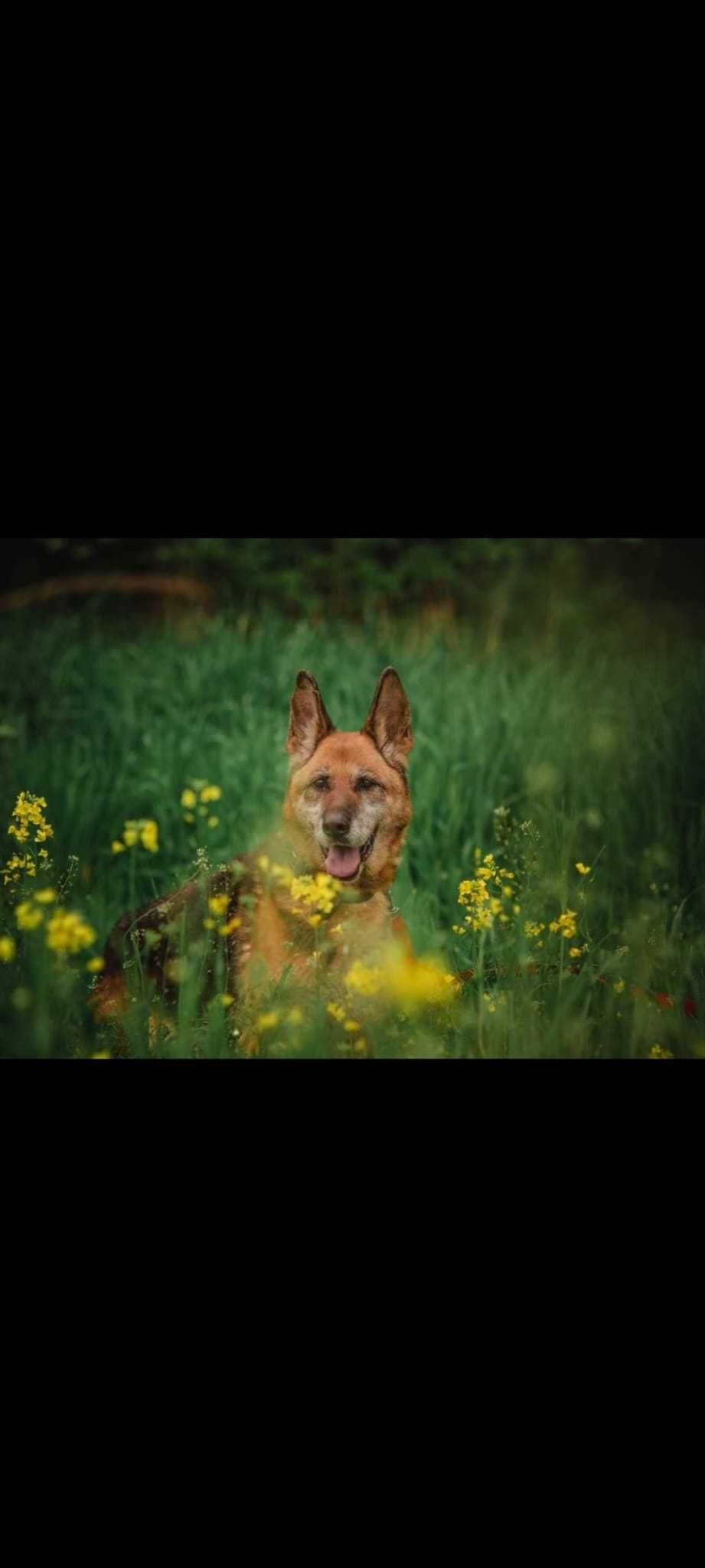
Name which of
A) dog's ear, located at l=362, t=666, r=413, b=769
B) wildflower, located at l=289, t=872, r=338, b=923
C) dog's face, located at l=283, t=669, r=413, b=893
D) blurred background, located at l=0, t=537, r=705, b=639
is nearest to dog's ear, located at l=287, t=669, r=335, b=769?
dog's face, located at l=283, t=669, r=413, b=893

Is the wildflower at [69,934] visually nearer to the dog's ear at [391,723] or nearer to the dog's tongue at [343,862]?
the dog's tongue at [343,862]

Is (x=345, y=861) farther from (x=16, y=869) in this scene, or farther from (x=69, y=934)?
(x=16, y=869)

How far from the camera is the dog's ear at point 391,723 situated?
14.2 ft

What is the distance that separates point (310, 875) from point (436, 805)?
83 cm

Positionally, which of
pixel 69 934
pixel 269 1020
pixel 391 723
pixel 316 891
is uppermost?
pixel 391 723

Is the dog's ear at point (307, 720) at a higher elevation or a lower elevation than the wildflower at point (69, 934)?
higher

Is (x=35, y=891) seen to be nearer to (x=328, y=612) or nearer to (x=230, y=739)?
(x=230, y=739)

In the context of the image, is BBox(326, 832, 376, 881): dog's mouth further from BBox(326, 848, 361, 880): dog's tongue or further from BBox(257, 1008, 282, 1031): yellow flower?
BBox(257, 1008, 282, 1031): yellow flower

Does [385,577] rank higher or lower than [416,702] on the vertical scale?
higher

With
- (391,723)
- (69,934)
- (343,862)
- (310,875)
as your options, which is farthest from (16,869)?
(391,723)

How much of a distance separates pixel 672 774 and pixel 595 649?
1.88 feet

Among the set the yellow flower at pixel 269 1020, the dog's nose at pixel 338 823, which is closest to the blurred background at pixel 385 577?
the dog's nose at pixel 338 823

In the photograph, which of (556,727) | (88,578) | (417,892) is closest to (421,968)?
(417,892)

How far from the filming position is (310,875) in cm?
433
